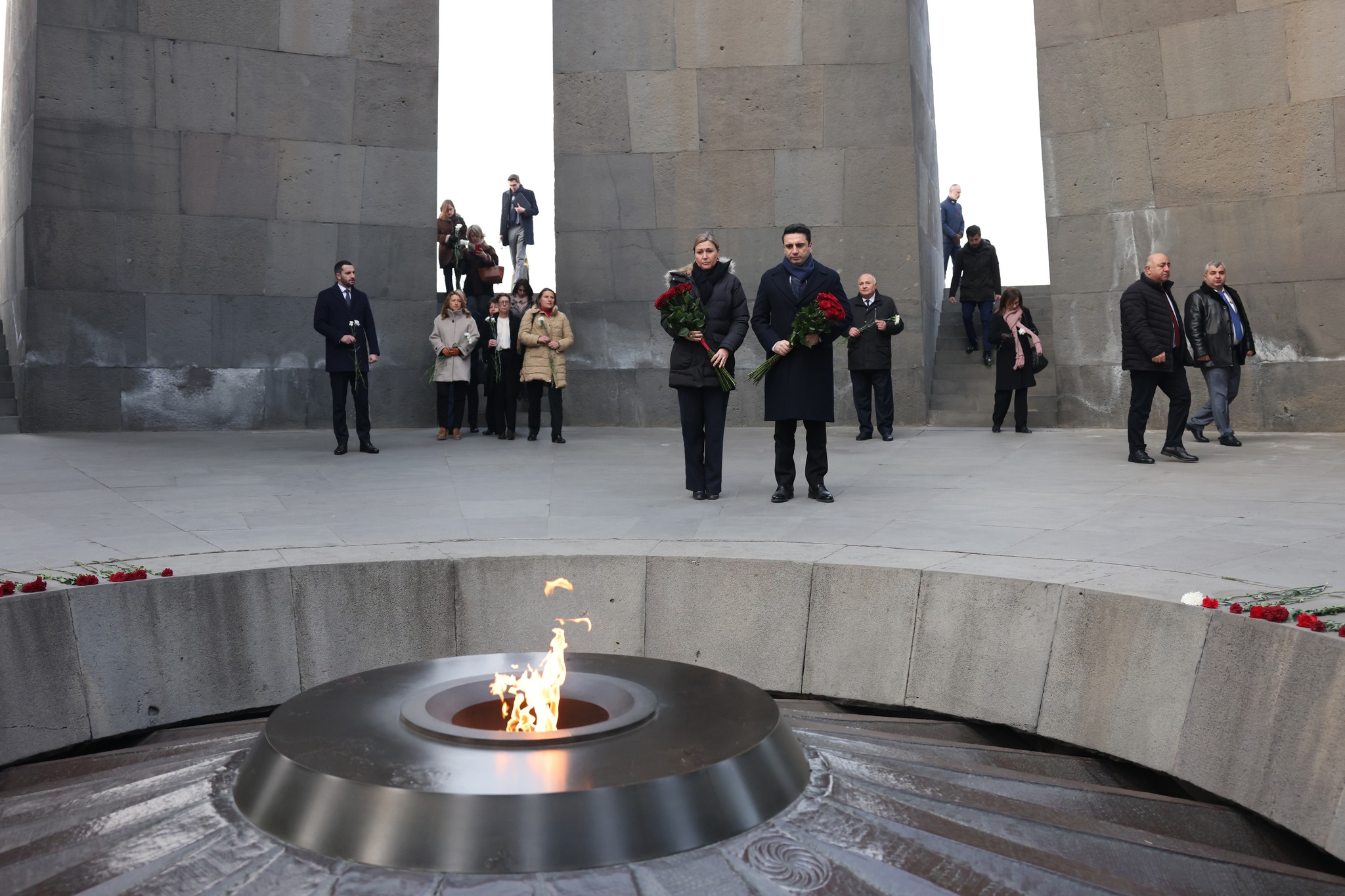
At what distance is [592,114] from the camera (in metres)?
15.8

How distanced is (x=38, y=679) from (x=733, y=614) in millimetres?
3282

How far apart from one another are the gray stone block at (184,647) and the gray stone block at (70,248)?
9.83m

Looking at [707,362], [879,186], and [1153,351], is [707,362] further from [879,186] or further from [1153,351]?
[879,186]

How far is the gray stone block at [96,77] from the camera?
44.4 ft

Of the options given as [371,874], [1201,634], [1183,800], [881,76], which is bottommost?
[1183,800]

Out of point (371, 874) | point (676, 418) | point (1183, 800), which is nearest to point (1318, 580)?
point (1183, 800)

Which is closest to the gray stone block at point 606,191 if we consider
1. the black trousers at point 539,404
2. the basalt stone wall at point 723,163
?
the basalt stone wall at point 723,163

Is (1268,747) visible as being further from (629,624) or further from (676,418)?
(676,418)

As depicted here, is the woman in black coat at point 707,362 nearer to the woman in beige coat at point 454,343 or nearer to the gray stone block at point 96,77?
the woman in beige coat at point 454,343

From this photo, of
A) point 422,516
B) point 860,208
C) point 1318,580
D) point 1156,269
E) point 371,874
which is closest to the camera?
point 371,874

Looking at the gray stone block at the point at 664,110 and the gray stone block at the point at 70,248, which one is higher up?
the gray stone block at the point at 664,110

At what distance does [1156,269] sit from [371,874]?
9.29 m

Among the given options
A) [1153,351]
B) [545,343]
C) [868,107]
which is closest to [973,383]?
[868,107]

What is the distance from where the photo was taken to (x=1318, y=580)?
5199 millimetres
